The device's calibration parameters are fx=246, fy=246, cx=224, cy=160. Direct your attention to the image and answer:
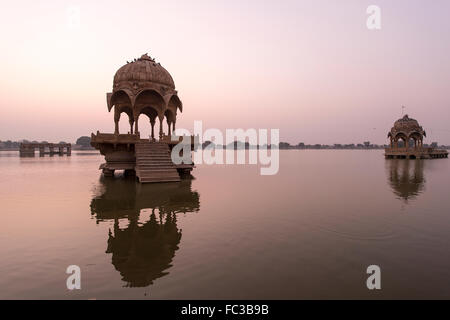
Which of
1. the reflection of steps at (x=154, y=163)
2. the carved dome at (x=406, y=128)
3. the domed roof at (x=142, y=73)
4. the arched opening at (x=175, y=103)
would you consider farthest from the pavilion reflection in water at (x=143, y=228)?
the carved dome at (x=406, y=128)

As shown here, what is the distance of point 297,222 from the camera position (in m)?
8.48

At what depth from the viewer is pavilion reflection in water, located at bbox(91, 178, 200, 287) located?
527 centimetres

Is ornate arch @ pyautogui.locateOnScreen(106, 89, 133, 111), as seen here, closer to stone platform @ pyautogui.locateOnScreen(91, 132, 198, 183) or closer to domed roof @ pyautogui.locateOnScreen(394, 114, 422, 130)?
stone platform @ pyautogui.locateOnScreen(91, 132, 198, 183)

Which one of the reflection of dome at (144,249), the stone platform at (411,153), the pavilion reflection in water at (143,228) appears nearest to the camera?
the reflection of dome at (144,249)

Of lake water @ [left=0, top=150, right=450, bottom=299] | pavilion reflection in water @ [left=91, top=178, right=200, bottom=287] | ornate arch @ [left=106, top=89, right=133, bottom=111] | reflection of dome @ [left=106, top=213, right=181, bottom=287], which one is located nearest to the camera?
lake water @ [left=0, top=150, right=450, bottom=299]

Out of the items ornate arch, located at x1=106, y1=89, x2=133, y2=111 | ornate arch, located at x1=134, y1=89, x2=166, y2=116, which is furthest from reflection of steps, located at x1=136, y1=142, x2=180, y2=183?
ornate arch, located at x1=106, y1=89, x2=133, y2=111

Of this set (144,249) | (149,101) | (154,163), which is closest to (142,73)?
(149,101)

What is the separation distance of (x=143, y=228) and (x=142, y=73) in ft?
56.4

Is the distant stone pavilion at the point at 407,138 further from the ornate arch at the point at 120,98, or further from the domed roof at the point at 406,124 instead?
the ornate arch at the point at 120,98

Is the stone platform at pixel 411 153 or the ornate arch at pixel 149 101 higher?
the ornate arch at pixel 149 101

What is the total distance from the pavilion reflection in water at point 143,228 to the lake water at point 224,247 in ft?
0.11

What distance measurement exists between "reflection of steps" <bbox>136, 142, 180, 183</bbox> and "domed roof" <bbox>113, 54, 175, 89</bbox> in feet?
19.5

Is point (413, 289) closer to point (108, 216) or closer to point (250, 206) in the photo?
point (250, 206)

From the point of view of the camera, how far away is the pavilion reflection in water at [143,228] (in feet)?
17.3
